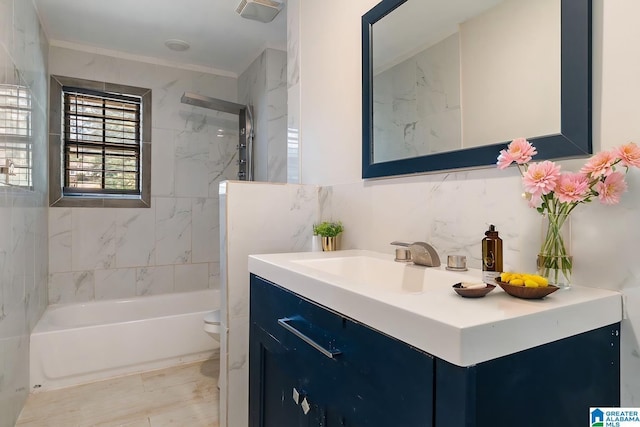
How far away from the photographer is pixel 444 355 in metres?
0.55

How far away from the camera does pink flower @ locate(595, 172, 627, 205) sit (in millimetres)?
733

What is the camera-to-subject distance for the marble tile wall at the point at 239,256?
1.55m

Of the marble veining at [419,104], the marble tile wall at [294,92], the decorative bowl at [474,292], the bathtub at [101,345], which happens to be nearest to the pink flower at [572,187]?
the decorative bowl at [474,292]

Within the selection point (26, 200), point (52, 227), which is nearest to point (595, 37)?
point (26, 200)

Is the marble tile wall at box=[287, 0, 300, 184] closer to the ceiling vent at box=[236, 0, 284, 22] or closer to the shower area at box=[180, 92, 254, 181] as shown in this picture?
the ceiling vent at box=[236, 0, 284, 22]

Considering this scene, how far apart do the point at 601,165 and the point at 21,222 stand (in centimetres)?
255

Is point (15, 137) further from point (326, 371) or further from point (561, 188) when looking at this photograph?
point (561, 188)

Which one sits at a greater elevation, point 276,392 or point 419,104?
point 419,104

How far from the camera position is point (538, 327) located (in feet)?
2.01

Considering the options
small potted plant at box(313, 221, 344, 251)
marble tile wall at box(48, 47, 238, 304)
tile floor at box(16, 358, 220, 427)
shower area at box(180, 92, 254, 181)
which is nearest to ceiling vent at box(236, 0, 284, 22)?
shower area at box(180, 92, 254, 181)

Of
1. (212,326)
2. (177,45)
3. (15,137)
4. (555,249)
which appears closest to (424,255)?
(555,249)

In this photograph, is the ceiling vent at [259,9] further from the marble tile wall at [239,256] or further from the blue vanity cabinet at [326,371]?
the blue vanity cabinet at [326,371]

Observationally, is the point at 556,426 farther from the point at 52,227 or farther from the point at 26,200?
the point at 52,227

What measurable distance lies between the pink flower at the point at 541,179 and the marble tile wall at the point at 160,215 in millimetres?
3101
